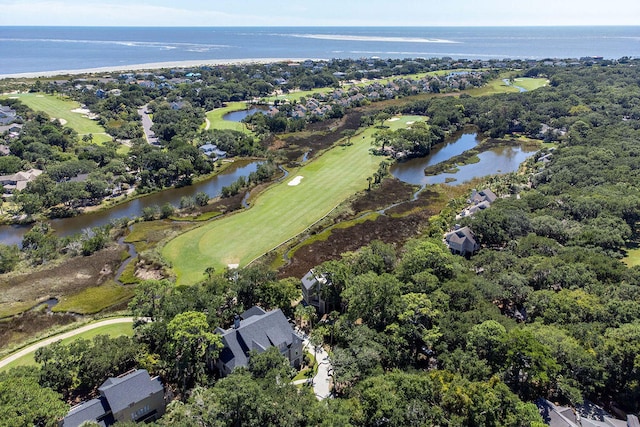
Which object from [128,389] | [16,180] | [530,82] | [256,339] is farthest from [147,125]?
[530,82]

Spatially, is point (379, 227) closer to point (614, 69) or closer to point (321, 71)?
point (321, 71)

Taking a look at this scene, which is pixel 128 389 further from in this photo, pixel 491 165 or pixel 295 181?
pixel 491 165

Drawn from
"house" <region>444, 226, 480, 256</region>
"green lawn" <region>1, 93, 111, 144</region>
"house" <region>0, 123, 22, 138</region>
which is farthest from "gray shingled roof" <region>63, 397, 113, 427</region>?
"house" <region>0, 123, 22, 138</region>

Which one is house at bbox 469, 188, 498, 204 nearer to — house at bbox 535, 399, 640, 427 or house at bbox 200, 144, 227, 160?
house at bbox 535, 399, 640, 427

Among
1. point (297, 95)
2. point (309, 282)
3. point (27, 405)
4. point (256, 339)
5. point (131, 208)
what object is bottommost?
point (131, 208)

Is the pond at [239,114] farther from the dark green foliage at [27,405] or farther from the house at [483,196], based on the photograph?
the dark green foliage at [27,405]

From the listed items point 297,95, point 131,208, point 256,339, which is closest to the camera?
point 256,339

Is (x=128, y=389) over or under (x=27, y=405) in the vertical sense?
under
